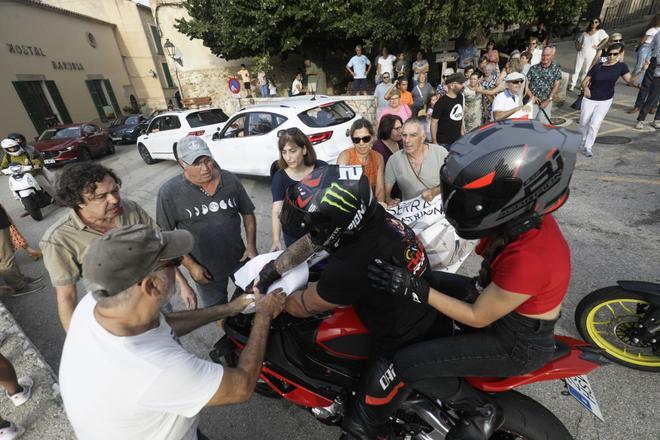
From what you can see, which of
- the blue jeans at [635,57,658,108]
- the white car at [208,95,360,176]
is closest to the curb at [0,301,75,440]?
the white car at [208,95,360,176]

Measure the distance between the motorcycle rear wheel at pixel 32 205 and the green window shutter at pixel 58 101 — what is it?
17943 millimetres

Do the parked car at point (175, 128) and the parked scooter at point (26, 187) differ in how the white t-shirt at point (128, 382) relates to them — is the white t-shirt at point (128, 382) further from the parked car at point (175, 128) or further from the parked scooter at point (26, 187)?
the parked car at point (175, 128)

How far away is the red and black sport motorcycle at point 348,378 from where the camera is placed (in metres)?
1.74

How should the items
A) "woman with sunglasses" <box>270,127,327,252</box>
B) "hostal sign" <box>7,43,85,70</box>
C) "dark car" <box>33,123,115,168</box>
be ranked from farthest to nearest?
"hostal sign" <box>7,43,85,70</box>, "dark car" <box>33,123,115,168</box>, "woman with sunglasses" <box>270,127,327,252</box>

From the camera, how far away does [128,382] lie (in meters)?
1.22

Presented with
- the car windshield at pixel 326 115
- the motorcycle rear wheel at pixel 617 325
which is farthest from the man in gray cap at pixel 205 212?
the car windshield at pixel 326 115

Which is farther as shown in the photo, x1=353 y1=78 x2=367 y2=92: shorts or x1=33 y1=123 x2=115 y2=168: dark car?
x1=353 y1=78 x2=367 y2=92: shorts

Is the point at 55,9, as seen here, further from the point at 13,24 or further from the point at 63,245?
the point at 63,245

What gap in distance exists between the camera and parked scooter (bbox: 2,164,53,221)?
23.4 ft

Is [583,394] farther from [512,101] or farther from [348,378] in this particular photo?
[512,101]

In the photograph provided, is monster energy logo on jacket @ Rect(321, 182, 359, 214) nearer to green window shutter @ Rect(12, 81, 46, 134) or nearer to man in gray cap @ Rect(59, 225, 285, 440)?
man in gray cap @ Rect(59, 225, 285, 440)

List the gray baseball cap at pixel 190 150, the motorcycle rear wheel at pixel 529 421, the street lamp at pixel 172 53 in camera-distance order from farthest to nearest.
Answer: the street lamp at pixel 172 53 < the gray baseball cap at pixel 190 150 < the motorcycle rear wheel at pixel 529 421

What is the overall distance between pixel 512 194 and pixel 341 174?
0.78 m

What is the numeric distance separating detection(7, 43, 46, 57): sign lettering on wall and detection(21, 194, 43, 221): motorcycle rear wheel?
17.3 metres
